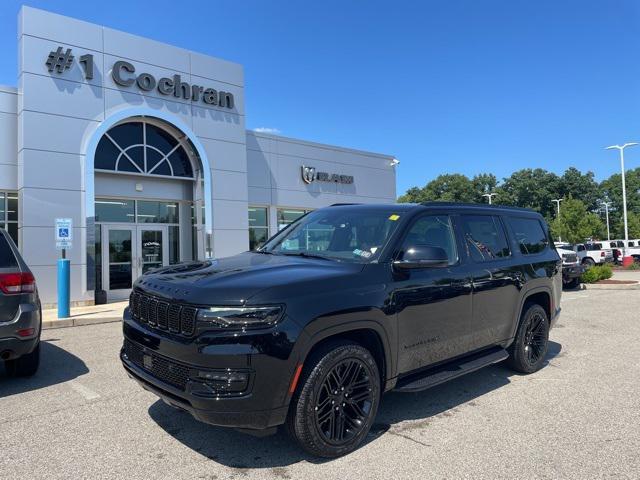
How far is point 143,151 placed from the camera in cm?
1436

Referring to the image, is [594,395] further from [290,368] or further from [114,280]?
[114,280]

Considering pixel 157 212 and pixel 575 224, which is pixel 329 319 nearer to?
pixel 157 212

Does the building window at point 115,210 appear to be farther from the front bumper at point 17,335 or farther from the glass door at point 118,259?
the front bumper at point 17,335

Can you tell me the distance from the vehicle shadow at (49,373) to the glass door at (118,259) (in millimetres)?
7192

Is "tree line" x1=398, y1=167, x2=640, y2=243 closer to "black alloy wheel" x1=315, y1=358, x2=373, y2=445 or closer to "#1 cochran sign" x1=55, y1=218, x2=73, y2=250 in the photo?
"#1 cochran sign" x1=55, y1=218, x2=73, y2=250

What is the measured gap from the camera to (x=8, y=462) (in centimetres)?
339

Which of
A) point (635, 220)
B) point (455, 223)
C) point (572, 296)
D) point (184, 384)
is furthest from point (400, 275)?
point (635, 220)

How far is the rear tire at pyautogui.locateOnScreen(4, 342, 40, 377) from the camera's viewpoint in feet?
17.8

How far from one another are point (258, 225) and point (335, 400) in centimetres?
1493

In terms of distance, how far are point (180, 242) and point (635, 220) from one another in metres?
60.2

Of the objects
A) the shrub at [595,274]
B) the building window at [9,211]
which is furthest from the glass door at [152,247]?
the shrub at [595,274]

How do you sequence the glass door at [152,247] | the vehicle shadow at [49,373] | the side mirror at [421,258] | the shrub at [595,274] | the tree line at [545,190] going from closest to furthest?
1. the side mirror at [421,258]
2. the vehicle shadow at [49,373]
3. the glass door at [152,247]
4. the shrub at [595,274]
5. the tree line at [545,190]

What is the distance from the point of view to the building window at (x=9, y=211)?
41.7 ft

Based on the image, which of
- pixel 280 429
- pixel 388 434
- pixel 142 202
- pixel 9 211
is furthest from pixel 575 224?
pixel 280 429
